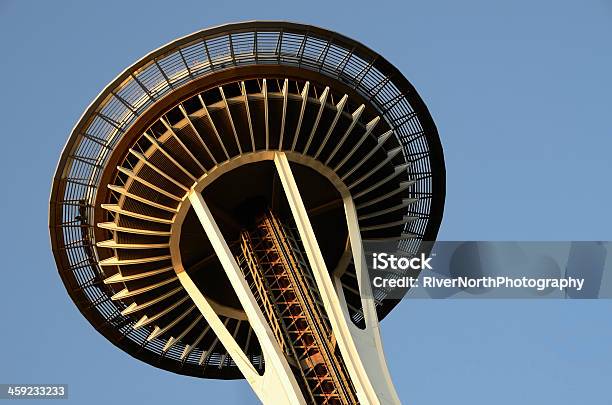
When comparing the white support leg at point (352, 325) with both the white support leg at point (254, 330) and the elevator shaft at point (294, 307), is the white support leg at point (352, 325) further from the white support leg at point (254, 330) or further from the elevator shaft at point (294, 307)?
the white support leg at point (254, 330)

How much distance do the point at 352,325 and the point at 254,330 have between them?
14.2 ft

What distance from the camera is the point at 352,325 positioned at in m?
48.8

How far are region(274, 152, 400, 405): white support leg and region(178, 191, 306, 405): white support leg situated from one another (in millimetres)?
2653

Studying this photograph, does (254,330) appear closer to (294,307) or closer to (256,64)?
(294,307)

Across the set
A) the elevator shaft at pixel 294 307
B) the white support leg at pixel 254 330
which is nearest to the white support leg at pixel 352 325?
the elevator shaft at pixel 294 307

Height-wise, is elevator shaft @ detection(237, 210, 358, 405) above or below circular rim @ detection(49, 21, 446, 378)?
below

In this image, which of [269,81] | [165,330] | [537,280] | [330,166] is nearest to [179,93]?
[269,81]

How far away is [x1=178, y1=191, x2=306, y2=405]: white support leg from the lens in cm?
4591

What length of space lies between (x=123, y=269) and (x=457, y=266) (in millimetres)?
15367

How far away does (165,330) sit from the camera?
54344 mm

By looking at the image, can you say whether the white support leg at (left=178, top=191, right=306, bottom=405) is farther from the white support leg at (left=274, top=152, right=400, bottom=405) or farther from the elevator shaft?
the white support leg at (left=274, top=152, right=400, bottom=405)

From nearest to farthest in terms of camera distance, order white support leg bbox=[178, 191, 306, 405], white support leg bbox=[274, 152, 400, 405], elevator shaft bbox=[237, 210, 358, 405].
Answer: white support leg bbox=[178, 191, 306, 405], white support leg bbox=[274, 152, 400, 405], elevator shaft bbox=[237, 210, 358, 405]

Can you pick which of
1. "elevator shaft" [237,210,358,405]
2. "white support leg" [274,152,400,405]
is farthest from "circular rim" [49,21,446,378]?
"elevator shaft" [237,210,358,405]

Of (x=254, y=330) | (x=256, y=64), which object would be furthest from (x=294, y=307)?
(x=256, y=64)
